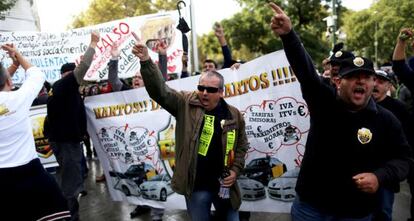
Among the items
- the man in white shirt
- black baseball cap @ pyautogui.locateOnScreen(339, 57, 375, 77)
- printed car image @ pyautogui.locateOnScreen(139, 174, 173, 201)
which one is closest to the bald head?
the man in white shirt

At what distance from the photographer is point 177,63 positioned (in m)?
6.62

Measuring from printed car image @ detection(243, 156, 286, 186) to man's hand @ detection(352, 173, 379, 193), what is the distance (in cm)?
169

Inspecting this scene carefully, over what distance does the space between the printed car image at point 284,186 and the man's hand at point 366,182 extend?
1647 millimetres

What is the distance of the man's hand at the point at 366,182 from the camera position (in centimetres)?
226

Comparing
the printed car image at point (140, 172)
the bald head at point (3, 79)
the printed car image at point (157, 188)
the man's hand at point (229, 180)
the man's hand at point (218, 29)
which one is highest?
the man's hand at point (218, 29)

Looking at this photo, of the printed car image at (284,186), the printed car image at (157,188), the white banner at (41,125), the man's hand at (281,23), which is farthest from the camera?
the white banner at (41,125)

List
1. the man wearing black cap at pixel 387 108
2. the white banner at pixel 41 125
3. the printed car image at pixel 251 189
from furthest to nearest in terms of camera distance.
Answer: the white banner at pixel 41 125, the printed car image at pixel 251 189, the man wearing black cap at pixel 387 108

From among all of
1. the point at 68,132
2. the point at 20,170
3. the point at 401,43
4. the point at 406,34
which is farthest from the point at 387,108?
the point at 68,132

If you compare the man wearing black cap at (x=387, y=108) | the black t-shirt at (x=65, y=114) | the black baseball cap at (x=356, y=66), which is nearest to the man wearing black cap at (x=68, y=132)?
the black t-shirt at (x=65, y=114)

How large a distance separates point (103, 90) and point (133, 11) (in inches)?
1024

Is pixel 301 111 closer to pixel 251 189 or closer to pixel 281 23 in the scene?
pixel 251 189

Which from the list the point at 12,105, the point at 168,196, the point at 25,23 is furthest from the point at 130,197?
the point at 25,23

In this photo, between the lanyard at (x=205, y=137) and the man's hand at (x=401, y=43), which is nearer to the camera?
the lanyard at (x=205, y=137)

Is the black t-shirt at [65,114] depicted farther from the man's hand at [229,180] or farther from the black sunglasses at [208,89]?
the man's hand at [229,180]
